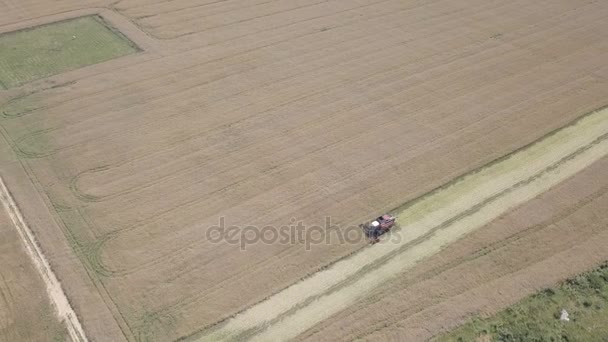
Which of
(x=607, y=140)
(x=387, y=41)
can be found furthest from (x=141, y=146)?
(x=607, y=140)

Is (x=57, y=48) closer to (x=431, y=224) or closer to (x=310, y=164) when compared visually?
(x=310, y=164)

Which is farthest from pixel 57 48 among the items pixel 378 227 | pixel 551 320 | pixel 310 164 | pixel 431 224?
pixel 551 320

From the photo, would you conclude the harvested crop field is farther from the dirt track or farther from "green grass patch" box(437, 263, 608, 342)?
the dirt track

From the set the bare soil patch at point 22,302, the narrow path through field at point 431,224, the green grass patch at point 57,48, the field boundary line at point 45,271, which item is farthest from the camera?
the green grass patch at point 57,48

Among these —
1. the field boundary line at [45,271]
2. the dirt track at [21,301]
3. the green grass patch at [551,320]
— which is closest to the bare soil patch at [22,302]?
the dirt track at [21,301]

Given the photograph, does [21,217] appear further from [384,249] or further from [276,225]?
[384,249]

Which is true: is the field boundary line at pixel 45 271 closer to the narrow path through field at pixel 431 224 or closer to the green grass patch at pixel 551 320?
the narrow path through field at pixel 431 224

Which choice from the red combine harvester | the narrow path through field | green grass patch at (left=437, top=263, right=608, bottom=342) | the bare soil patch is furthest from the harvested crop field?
the bare soil patch
